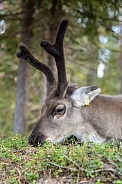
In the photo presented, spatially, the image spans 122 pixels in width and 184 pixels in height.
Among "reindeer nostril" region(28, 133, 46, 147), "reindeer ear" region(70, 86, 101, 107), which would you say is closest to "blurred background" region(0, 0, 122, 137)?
"reindeer ear" region(70, 86, 101, 107)

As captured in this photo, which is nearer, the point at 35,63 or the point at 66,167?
the point at 66,167

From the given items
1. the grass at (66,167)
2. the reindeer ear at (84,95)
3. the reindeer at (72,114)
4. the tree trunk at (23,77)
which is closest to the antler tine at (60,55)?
the reindeer at (72,114)

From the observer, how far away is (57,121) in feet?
22.9

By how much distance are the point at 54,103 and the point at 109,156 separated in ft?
7.73

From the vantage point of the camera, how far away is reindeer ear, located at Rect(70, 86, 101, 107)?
23.0 ft

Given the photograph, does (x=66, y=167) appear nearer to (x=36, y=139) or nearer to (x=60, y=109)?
(x=36, y=139)

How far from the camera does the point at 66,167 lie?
4852 mm

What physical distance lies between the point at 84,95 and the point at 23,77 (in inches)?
206

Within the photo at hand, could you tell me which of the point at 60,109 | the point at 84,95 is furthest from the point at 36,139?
the point at 84,95

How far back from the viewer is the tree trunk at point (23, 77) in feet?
38.8

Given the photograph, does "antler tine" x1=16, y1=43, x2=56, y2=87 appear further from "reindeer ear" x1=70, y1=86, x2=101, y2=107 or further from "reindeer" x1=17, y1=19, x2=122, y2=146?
"reindeer ear" x1=70, y1=86, x2=101, y2=107

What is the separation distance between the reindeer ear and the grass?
5.03ft

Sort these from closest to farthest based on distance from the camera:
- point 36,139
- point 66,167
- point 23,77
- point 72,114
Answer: point 66,167 → point 36,139 → point 72,114 → point 23,77

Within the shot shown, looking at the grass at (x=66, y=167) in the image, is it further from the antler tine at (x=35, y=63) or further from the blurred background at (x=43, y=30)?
the blurred background at (x=43, y=30)
